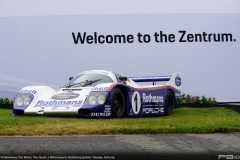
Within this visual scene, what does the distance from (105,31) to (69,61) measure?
4.67ft

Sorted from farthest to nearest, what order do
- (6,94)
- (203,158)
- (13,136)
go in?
(6,94)
(13,136)
(203,158)

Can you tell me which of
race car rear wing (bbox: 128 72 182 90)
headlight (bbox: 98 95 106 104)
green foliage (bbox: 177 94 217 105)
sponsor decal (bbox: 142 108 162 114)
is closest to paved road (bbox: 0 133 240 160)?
headlight (bbox: 98 95 106 104)

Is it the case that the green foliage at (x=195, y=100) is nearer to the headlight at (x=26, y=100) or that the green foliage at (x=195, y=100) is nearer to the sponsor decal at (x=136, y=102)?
the sponsor decal at (x=136, y=102)

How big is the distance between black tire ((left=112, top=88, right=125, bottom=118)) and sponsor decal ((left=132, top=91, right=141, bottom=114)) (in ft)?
1.39

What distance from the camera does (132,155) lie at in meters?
6.50

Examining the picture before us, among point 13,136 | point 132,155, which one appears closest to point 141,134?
point 13,136

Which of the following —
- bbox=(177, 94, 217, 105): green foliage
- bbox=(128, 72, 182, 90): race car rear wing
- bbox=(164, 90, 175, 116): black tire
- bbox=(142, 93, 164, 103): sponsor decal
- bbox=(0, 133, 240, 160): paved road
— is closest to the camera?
bbox=(0, 133, 240, 160): paved road

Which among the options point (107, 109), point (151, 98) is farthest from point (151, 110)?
point (107, 109)

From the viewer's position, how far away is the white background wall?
56.0 ft

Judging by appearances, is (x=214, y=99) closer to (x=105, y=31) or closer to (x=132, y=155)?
(x=105, y=31)

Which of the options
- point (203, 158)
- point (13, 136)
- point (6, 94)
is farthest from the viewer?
point (6, 94)

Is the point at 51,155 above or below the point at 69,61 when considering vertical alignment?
below

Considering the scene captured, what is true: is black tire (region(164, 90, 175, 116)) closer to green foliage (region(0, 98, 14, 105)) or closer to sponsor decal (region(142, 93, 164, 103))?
sponsor decal (region(142, 93, 164, 103))

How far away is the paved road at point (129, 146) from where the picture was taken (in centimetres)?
657
